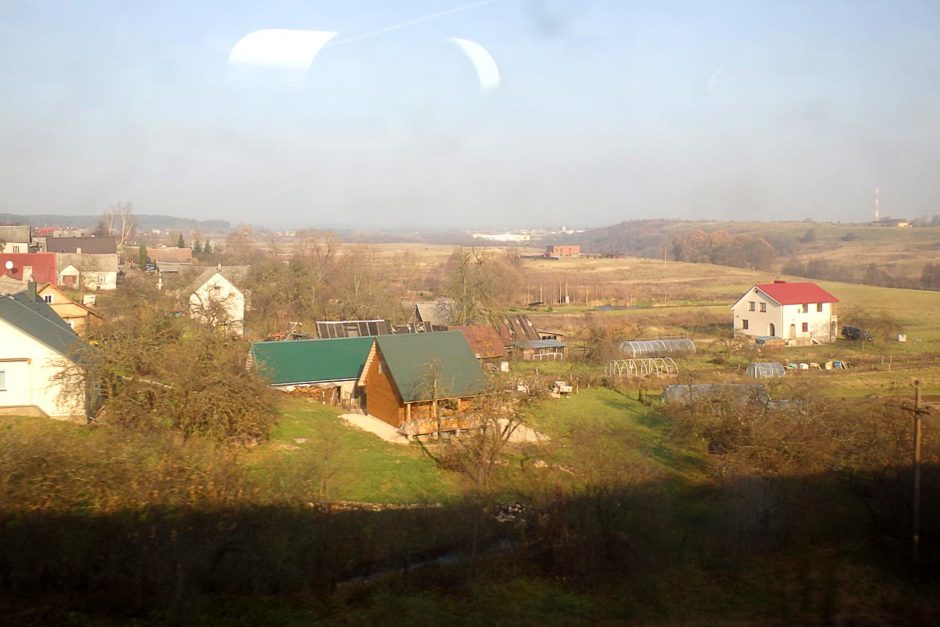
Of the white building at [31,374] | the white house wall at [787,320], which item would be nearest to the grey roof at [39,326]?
the white building at [31,374]

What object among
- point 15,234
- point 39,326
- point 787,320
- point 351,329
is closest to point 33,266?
point 15,234

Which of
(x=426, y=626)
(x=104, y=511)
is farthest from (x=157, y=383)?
(x=426, y=626)

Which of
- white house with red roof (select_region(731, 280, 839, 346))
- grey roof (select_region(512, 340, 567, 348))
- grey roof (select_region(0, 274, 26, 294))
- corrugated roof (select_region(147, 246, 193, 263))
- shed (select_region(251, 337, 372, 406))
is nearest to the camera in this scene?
shed (select_region(251, 337, 372, 406))

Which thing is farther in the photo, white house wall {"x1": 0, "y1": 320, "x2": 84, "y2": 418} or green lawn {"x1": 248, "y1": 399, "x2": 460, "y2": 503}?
white house wall {"x1": 0, "y1": 320, "x2": 84, "y2": 418}

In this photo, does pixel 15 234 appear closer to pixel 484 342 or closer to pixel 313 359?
pixel 313 359

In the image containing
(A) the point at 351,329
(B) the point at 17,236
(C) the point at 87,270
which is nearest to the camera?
(A) the point at 351,329

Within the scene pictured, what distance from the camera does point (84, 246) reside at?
43.8 metres

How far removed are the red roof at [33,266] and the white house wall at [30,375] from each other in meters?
21.3

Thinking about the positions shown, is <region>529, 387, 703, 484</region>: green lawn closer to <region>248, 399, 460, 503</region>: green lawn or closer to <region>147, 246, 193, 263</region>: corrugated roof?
<region>248, 399, 460, 503</region>: green lawn

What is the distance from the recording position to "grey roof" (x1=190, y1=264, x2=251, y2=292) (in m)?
31.0

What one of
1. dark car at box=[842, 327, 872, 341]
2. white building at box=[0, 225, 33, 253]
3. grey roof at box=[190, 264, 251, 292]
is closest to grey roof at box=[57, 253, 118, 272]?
white building at box=[0, 225, 33, 253]

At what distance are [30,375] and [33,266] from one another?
23.0 m

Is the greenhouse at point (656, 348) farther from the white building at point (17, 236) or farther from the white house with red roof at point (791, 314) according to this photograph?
the white building at point (17, 236)

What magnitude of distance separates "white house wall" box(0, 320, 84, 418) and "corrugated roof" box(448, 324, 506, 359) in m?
12.3
